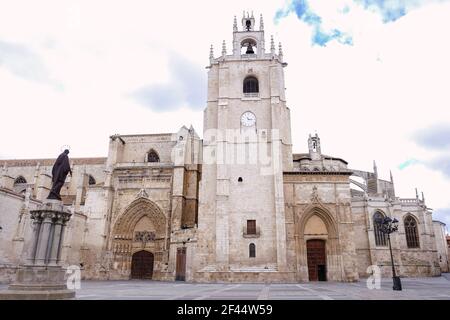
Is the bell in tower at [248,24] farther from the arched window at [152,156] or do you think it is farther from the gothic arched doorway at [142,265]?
the gothic arched doorway at [142,265]

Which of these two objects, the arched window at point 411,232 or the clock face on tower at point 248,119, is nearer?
the clock face on tower at point 248,119

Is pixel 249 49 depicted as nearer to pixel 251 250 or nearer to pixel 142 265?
pixel 251 250

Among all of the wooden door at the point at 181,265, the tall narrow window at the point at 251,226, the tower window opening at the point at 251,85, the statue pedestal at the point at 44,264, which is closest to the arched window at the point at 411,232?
the tall narrow window at the point at 251,226

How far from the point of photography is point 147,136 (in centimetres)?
3234

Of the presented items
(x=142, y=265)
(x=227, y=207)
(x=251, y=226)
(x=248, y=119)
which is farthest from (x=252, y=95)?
(x=142, y=265)

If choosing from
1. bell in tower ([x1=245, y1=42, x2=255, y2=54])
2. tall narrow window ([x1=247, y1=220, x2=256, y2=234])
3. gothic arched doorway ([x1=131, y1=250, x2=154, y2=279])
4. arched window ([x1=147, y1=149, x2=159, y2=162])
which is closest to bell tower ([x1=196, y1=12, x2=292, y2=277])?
tall narrow window ([x1=247, y1=220, x2=256, y2=234])

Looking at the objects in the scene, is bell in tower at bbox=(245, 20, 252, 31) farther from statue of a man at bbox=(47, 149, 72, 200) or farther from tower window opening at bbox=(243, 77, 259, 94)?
statue of a man at bbox=(47, 149, 72, 200)

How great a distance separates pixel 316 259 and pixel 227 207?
23.9 feet

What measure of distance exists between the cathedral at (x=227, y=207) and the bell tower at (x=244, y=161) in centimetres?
8

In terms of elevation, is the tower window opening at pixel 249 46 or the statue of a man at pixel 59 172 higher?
the tower window opening at pixel 249 46

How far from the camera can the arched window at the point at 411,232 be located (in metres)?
33.8

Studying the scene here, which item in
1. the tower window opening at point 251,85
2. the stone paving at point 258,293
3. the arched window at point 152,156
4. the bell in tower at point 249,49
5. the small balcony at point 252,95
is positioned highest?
the bell in tower at point 249,49

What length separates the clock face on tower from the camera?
2512 cm

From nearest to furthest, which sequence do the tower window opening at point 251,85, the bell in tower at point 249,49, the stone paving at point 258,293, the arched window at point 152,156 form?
1. the stone paving at point 258,293
2. the tower window opening at point 251,85
3. the bell in tower at point 249,49
4. the arched window at point 152,156
